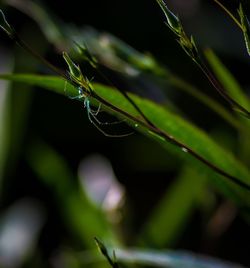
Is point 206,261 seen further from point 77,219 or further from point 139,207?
point 139,207

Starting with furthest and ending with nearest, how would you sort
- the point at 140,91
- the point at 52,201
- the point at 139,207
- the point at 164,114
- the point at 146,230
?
the point at 139,207
the point at 52,201
the point at 146,230
the point at 140,91
the point at 164,114

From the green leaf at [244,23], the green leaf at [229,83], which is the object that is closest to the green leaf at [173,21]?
the green leaf at [244,23]

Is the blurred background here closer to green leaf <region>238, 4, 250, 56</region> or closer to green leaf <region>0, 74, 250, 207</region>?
green leaf <region>0, 74, 250, 207</region>

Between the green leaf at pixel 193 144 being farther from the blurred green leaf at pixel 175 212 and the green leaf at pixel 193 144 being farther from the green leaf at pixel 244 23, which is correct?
the blurred green leaf at pixel 175 212

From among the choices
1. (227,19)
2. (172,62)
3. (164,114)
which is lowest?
(164,114)

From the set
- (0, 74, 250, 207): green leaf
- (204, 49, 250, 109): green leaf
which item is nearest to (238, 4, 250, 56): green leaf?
(0, 74, 250, 207): green leaf

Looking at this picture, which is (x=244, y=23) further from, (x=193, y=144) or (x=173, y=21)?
(x=193, y=144)

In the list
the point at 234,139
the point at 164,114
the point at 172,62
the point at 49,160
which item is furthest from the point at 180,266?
the point at 172,62

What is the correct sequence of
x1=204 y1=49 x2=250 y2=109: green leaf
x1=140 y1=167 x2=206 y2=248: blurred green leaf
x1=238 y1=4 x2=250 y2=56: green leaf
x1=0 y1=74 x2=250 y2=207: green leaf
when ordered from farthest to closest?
x1=140 y1=167 x2=206 y2=248: blurred green leaf
x1=204 y1=49 x2=250 y2=109: green leaf
x1=0 y1=74 x2=250 y2=207: green leaf
x1=238 y1=4 x2=250 y2=56: green leaf
